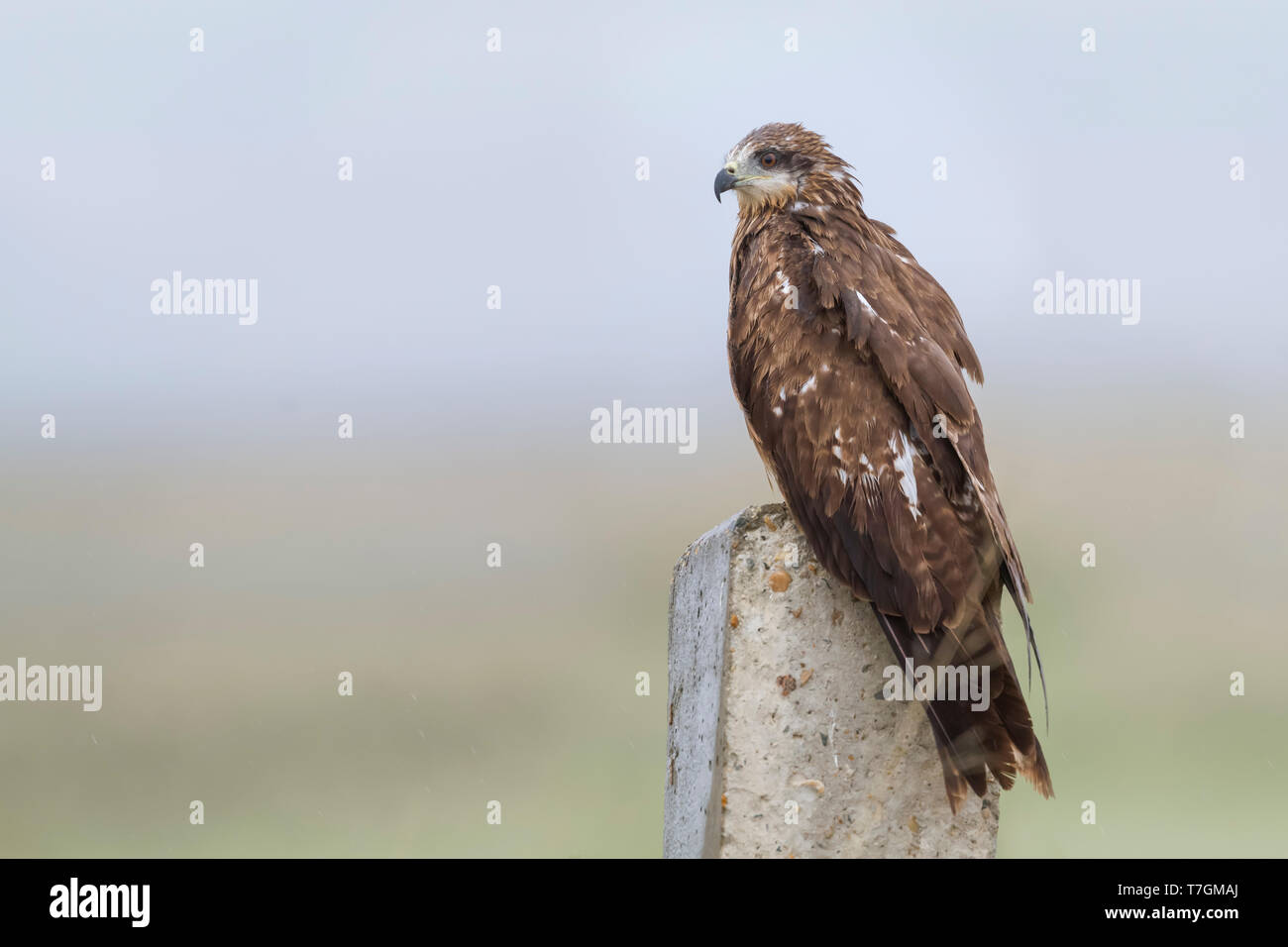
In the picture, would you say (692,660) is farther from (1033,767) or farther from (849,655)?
(1033,767)

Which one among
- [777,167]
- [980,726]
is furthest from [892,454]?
[777,167]

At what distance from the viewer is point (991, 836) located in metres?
3.95

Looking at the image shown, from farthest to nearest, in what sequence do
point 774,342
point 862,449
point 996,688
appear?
point 774,342 < point 862,449 < point 996,688

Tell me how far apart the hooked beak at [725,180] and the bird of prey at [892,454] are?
0.64 meters

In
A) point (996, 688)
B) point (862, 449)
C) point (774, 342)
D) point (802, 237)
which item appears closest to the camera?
point (996, 688)

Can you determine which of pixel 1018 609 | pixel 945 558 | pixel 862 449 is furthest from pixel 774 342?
pixel 1018 609

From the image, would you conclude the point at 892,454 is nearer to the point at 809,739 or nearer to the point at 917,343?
the point at 917,343

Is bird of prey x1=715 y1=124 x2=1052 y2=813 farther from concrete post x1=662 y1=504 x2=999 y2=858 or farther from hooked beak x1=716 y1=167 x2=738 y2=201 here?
hooked beak x1=716 y1=167 x2=738 y2=201

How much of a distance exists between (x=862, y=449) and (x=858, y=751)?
1.13m

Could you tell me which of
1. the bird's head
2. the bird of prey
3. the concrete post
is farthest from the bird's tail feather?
the bird's head

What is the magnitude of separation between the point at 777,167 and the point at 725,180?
0.27 m

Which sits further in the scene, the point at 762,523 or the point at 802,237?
the point at 802,237

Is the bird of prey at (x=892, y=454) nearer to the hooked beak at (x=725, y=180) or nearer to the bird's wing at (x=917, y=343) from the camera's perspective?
the bird's wing at (x=917, y=343)

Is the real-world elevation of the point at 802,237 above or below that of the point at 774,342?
above
